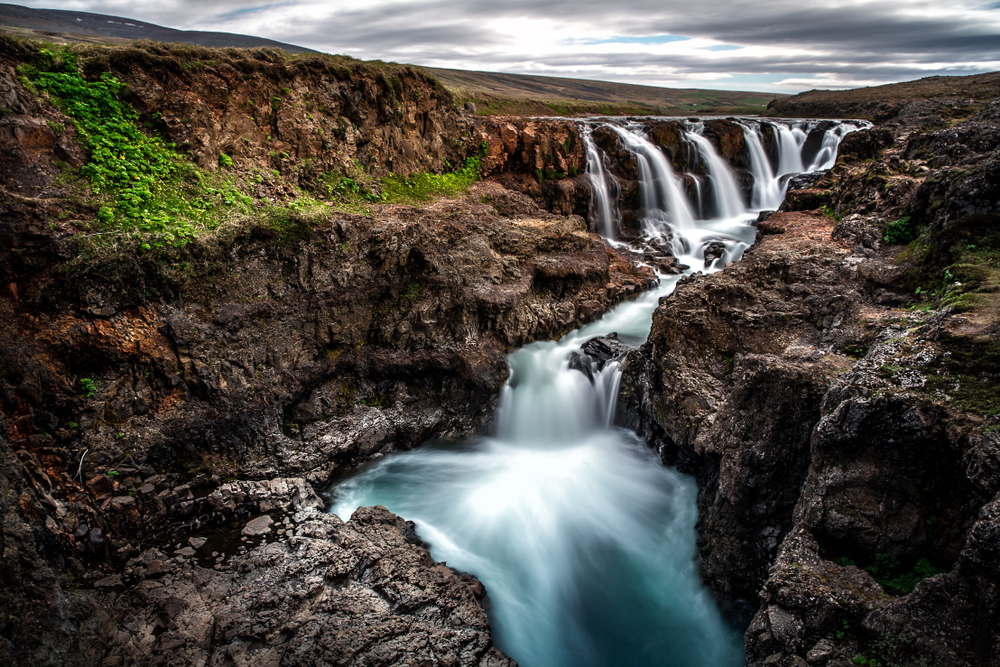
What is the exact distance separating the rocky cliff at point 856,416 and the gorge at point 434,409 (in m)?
0.04

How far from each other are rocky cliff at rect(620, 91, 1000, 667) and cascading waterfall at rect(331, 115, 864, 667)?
25.9 inches

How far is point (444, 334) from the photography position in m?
12.7

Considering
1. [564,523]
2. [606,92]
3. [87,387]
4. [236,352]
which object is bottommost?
[564,523]

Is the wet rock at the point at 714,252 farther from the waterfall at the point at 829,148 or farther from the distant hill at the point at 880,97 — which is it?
the distant hill at the point at 880,97

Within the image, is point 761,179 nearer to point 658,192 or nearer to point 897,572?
point 658,192

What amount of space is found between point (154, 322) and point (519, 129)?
45.7 ft

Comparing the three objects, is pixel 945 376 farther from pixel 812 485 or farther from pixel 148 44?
pixel 148 44

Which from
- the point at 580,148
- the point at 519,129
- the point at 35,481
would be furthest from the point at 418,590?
the point at 580,148

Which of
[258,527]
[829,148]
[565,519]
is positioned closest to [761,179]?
[829,148]

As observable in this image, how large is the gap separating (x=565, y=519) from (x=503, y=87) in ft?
280

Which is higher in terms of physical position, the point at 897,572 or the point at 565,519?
the point at 897,572

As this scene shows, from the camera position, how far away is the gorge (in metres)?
5.38

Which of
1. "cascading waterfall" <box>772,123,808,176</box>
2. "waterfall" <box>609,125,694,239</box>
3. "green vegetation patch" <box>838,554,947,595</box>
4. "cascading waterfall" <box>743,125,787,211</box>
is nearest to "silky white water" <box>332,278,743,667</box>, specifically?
"green vegetation patch" <box>838,554,947,595</box>

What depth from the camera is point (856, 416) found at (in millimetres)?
5480
